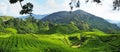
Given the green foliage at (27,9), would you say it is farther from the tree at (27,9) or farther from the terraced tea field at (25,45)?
the terraced tea field at (25,45)

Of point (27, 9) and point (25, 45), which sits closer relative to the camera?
point (27, 9)

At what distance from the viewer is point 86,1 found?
23.8m

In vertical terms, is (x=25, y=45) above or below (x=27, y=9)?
below

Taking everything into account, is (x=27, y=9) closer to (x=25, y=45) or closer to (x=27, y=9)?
(x=27, y=9)

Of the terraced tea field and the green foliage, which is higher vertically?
→ the green foliage

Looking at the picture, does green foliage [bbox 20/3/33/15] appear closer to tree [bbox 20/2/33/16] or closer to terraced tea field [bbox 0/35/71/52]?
tree [bbox 20/2/33/16]

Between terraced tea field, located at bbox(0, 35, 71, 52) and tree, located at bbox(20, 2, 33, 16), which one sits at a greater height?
tree, located at bbox(20, 2, 33, 16)

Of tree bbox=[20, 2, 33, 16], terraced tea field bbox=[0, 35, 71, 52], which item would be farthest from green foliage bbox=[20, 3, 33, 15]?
terraced tea field bbox=[0, 35, 71, 52]

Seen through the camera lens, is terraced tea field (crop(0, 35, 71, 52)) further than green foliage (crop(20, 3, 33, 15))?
Yes

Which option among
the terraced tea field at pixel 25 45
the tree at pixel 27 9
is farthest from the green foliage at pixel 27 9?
the terraced tea field at pixel 25 45

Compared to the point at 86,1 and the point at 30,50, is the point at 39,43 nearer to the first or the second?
the point at 30,50

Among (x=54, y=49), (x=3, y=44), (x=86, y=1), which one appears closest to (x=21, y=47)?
(x=3, y=44)

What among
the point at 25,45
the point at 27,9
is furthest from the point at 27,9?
the point at 25,45

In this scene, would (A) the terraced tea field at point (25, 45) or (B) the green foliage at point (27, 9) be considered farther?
(A) the terraced tea field at point (25, 45)
